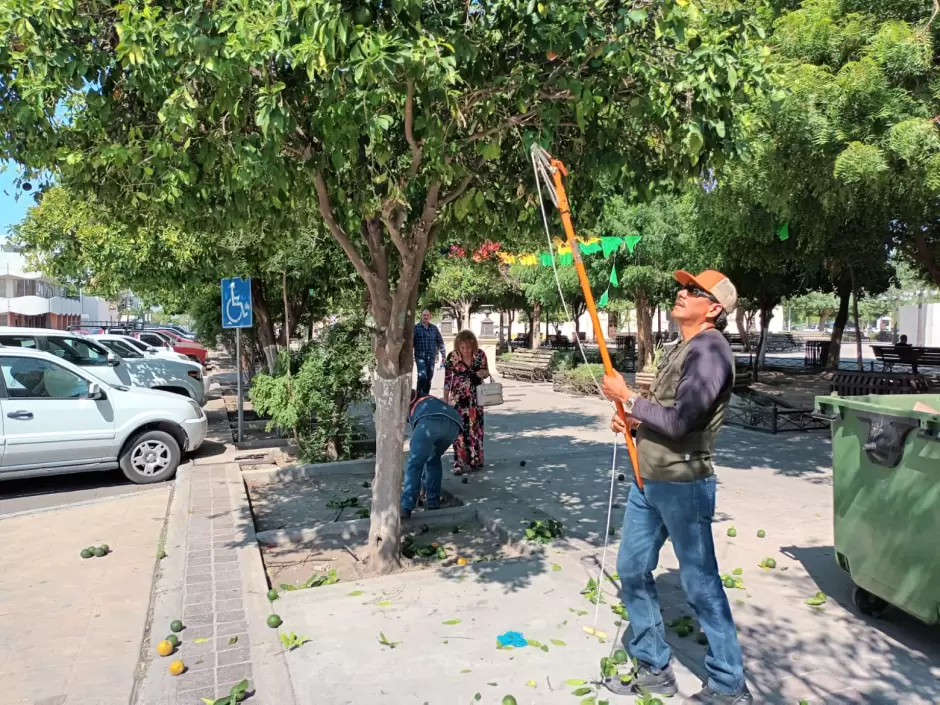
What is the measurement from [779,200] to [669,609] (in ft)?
16.7

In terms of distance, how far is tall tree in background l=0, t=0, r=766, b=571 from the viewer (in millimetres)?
3742

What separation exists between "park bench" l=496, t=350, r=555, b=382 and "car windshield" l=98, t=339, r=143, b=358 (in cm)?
1062

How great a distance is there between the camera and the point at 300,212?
6449mm

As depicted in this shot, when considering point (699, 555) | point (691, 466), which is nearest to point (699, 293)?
point (691, 466)

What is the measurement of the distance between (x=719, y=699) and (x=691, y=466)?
3.44 ft

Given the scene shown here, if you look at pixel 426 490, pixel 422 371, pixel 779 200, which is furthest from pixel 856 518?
pixel 422 371

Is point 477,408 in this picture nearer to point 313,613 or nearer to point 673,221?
point 313,613

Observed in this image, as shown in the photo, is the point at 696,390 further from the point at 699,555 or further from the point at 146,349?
the point at 146,349

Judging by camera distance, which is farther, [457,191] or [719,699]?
[457,191]

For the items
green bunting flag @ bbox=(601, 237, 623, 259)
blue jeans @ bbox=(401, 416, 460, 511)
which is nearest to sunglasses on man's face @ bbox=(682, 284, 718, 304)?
blue jeans @ bbox=(401, 416, 460, 511)

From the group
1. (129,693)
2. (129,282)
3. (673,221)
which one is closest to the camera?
(129,693)

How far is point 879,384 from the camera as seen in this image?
35.7ft

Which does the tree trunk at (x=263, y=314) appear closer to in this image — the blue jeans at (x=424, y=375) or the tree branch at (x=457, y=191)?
the blue jeans at (x=424, y=375)

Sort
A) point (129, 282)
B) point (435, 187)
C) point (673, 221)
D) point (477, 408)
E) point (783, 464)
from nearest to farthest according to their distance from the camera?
point (435, 187) < point (477, 408) < point (783, 464) < point (129, 282) < point (673, 221)
